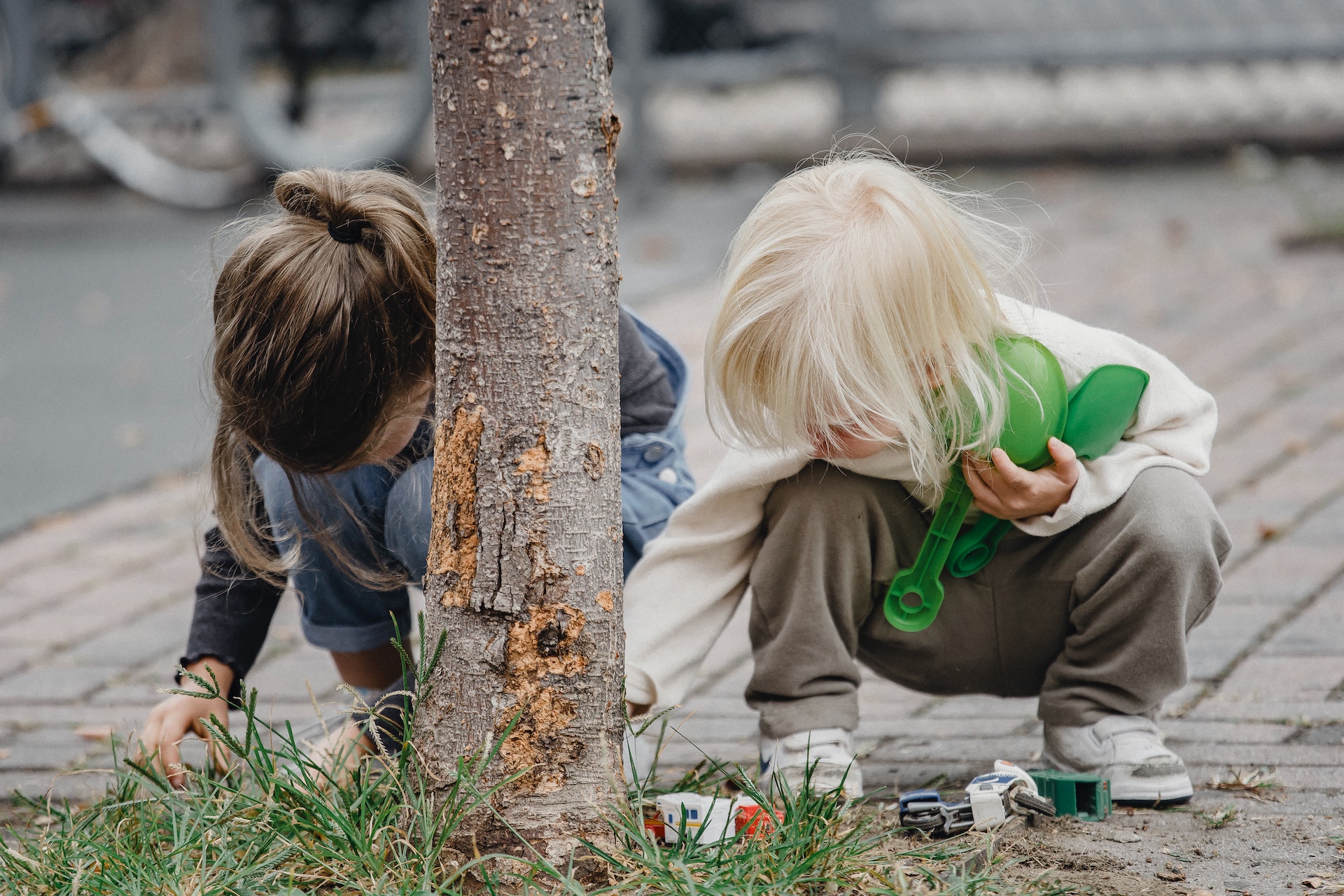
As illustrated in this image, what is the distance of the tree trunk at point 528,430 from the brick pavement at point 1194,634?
666mm

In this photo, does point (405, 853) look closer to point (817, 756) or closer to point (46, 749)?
point (817, 756)

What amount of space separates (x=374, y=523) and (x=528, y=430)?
69 cm

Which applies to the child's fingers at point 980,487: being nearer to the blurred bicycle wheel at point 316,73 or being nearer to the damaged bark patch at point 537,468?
the damaged bark patch at point 537,468

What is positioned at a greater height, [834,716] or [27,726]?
[834,716]

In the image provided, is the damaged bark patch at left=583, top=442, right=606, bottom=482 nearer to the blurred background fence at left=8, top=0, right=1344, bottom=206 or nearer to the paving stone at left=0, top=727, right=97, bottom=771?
the paving stone at left=0, top=727, right=97, bottom=771

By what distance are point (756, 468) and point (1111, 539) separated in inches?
19.6

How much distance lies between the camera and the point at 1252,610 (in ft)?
9.17

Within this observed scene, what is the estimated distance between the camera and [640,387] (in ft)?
7.85

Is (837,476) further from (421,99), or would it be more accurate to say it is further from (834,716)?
(421,99)

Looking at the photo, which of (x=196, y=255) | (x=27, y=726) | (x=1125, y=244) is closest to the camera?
(x=27, y=726)

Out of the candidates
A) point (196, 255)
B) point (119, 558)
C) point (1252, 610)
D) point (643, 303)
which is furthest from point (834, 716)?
point (196, 255)

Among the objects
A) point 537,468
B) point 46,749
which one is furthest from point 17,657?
point 537,468

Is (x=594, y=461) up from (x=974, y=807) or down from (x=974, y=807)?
up

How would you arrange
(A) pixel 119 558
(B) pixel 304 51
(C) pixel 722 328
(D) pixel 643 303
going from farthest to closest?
1. (B) pixel 304 51
2. (D) pixel 643 303
3. (A) pixel 119 558
4. (C) pixel 722 328
